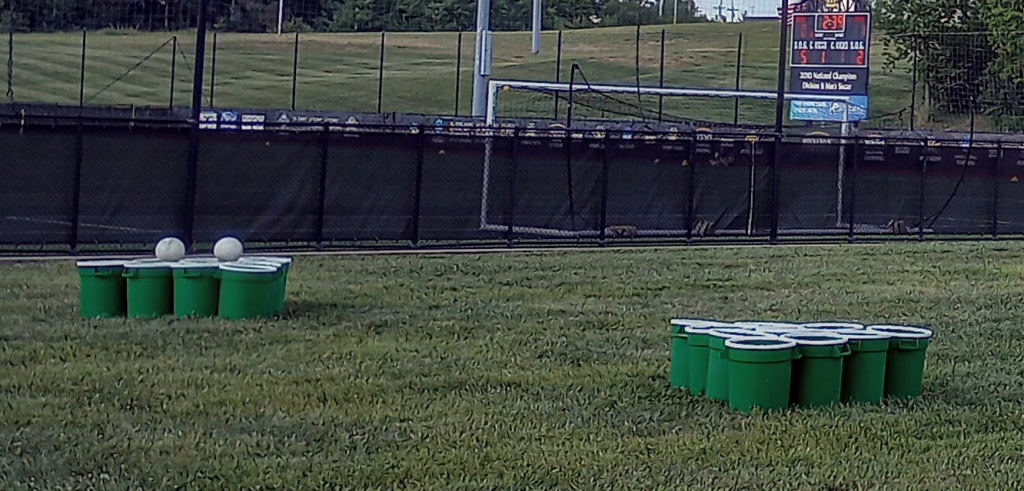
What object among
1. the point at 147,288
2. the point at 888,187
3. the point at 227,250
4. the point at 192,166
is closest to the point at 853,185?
the point at 888,187

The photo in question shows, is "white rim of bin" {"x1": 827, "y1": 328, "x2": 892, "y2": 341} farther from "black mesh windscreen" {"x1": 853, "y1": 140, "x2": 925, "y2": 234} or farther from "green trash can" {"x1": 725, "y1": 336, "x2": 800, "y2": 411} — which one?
"black mesh windscreen" {"x1": 853, "y1": 140, "x2": 925, "y2": 234}

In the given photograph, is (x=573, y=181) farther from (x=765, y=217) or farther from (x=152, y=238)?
(x=152, y=238)

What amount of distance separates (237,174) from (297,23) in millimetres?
32033

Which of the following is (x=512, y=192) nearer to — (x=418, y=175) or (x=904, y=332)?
(x=418, y=175)

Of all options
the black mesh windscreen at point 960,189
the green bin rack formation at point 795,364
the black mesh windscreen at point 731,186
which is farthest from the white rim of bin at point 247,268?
the black mesh windscreen at point 960,189

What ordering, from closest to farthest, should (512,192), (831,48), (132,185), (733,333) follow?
(733,333)
(132,185)
(512,192)
(831,48)

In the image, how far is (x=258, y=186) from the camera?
57.1ft

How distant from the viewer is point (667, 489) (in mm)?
6594

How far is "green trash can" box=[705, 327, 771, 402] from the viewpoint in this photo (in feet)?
28.2

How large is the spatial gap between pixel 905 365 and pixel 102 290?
6.40 meters

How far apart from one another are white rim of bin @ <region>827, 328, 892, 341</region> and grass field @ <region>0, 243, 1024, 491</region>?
44 centimetres

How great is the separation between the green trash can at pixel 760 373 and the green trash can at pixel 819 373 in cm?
16

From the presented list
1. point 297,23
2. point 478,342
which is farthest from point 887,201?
point 297,23

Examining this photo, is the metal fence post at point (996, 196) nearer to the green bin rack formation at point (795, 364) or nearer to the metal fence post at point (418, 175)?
the metal fence post at point (418, 175)
